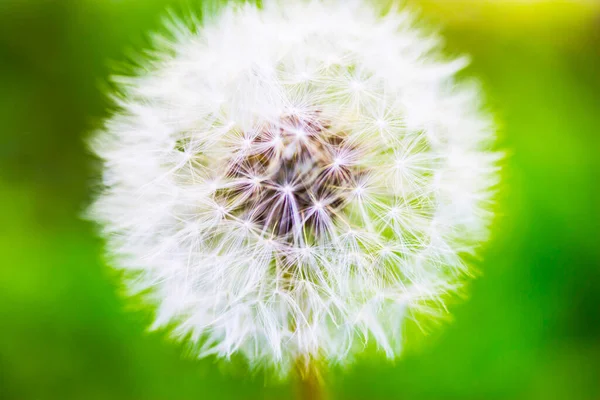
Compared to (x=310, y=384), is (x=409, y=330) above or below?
above

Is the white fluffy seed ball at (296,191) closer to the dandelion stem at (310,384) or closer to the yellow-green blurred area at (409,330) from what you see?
the dandelion stem at (310,384)

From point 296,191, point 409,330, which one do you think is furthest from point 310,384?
point 409,330

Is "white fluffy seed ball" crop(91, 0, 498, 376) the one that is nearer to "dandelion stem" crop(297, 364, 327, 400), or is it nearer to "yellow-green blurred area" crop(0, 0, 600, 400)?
"dandelion stem" crop(297, 364, 327, 400)

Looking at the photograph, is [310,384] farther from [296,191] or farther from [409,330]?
[409,330]

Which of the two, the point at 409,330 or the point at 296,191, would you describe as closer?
the point at 296,191

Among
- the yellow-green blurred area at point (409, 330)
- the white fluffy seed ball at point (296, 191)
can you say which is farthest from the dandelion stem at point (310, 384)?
the yellow-green blurred area at point (409, 330)

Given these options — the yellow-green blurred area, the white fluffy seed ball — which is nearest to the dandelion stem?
the white fluffy seed ball

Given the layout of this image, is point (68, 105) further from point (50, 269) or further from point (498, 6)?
point (498, 6)
